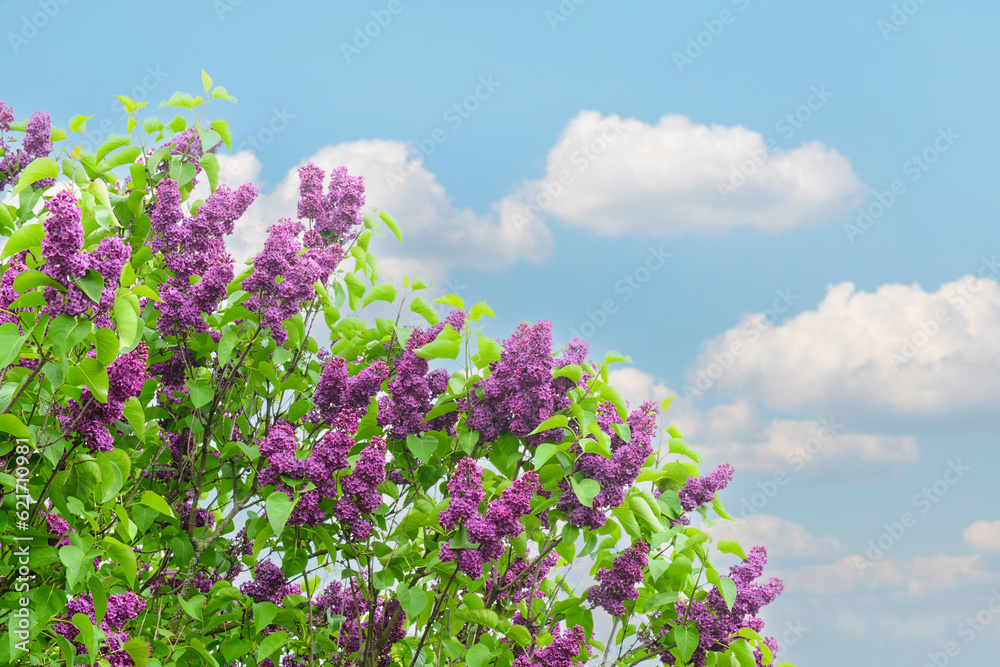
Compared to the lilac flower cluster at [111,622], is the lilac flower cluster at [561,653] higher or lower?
higher

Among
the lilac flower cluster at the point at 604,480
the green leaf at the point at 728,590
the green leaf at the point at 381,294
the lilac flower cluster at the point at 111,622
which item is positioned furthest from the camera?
the green leaf at the point at 381,294

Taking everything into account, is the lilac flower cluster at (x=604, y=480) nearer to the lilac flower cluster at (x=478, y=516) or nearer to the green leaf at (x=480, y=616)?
the lilac flower cluster at (x=478, y=516)

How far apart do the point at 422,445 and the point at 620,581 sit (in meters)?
1.16

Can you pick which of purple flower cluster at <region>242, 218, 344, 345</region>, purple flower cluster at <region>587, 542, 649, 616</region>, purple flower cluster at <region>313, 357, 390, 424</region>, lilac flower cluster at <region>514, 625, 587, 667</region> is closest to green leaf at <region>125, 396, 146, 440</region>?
purple flower cluster at <region>242, 218, 344, 345</region>

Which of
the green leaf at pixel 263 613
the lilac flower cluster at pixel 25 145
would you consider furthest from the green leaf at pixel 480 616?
the lilac flower cluster at pixel 25 145

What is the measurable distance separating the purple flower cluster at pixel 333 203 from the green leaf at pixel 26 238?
6.39 ft

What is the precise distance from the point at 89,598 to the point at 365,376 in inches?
55.7

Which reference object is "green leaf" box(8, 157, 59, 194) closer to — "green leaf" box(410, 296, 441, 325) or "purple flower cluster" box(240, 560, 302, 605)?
"green leaf" box(410, 296, 441, 325)

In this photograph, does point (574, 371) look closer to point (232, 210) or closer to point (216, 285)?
point (216, 285)

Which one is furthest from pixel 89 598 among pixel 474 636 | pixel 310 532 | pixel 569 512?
pixel 569 512

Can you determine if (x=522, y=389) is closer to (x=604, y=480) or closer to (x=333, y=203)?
(x=604, y=480)

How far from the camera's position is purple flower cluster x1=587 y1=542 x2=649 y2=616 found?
3.87 m

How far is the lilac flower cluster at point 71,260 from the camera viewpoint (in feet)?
8.34

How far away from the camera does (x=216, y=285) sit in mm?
3893
